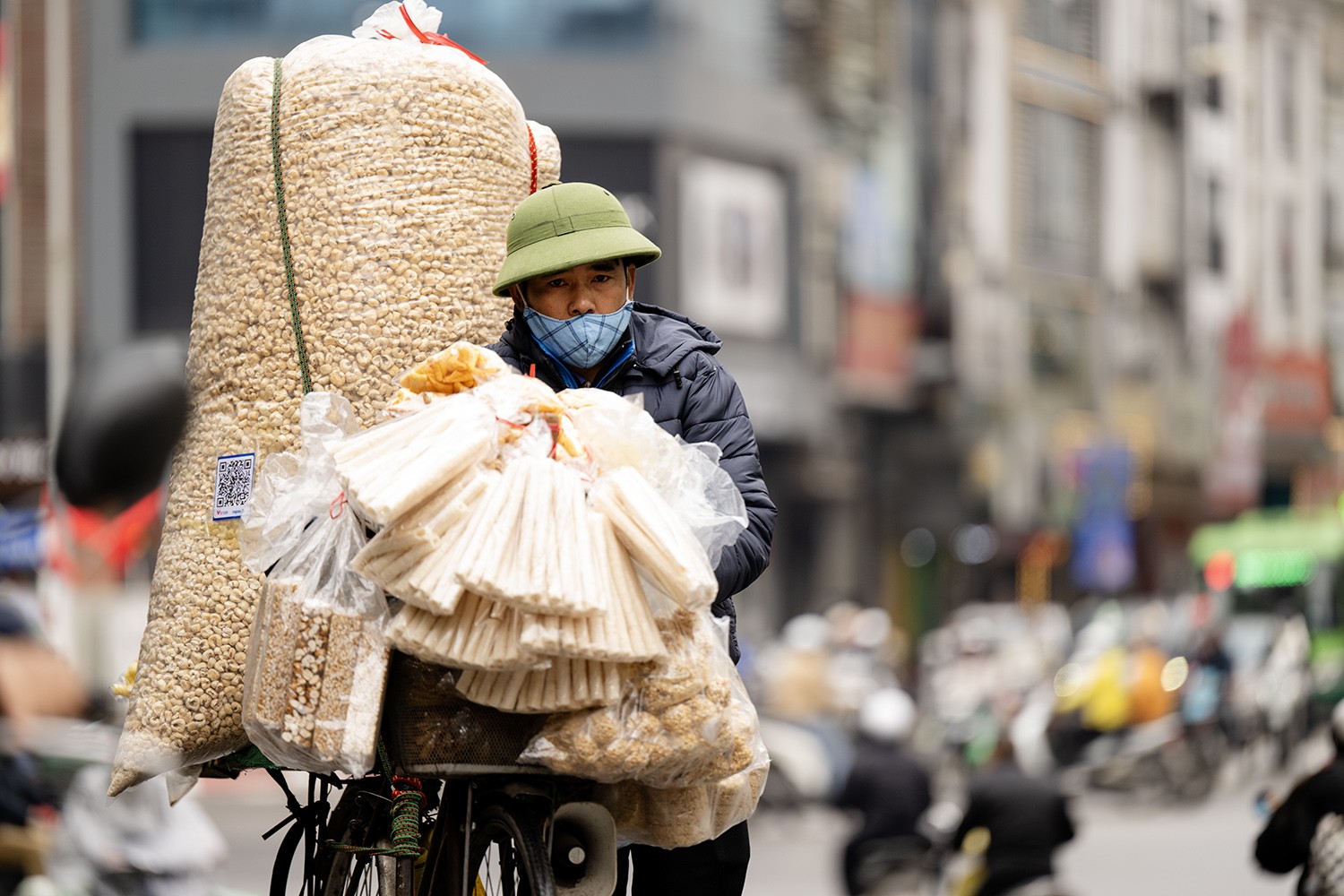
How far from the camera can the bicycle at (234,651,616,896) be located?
148 inches

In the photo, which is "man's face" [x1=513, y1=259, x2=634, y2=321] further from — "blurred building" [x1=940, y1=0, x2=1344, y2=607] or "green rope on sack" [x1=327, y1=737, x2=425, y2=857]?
"blurred building" [x1=940, y1=0, x2=1344, y2=607]

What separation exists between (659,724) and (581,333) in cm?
74

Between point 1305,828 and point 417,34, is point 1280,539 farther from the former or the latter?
point 417,34

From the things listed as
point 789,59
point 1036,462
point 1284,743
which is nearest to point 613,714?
point 1284,743

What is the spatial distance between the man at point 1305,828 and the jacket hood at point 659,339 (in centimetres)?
290

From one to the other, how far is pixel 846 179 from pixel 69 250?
1123 cm

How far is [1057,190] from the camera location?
3975 centimetres

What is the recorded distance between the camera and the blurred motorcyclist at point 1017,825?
32.7ft

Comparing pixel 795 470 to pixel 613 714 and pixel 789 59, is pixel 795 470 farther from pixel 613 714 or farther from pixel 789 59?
pixel 613 714

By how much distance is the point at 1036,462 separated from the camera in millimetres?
37031

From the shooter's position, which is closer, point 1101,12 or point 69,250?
point 69,250

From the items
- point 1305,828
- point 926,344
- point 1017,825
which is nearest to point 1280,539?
point 926,344

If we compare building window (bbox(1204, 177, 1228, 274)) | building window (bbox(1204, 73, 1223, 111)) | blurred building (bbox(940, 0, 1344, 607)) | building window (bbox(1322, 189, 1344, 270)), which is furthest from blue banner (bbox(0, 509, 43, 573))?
building window (bbox(1322, 189, 1344, 270))

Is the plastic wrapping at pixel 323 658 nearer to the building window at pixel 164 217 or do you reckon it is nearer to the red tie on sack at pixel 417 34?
the red tie on sack at pixel 417 34
